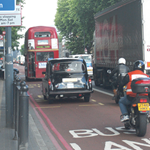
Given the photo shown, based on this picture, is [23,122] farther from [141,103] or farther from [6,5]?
Result: [6,5]

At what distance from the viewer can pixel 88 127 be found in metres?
8.84

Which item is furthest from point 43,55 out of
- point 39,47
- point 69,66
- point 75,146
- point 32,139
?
point 75,146

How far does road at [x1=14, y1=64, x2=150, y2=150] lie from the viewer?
274 inches

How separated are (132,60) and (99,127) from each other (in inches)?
254

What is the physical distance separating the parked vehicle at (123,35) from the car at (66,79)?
2.31 m

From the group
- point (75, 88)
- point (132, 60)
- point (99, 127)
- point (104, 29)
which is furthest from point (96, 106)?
point (104, 29)

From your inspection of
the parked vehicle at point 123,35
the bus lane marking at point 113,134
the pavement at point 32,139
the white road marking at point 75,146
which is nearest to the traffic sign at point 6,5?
the pavement at point 32,139

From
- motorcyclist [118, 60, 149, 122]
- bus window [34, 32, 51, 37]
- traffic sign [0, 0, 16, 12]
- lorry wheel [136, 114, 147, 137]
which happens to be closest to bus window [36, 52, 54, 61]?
bus window [34, 32, 51, 37]

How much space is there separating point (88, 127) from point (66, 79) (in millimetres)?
4823

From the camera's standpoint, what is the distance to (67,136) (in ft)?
25.8

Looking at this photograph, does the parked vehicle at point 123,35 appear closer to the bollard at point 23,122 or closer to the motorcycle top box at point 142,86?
the motorcycle top box at point 142,86

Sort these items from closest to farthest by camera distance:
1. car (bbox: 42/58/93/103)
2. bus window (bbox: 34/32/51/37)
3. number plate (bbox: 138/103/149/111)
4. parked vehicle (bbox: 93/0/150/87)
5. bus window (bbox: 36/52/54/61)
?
number plate (bbox: 138/103/149/111)
car (bbox: 42/58/93/103)
parked vehicle (bbox: 93/0/150/87)
bus window (bbox: 34/32/51/37)
bus window (bbox: 36/52/54/61)

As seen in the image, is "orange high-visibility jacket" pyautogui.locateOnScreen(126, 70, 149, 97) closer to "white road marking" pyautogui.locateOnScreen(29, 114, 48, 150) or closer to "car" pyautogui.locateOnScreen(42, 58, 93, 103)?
Result: "white road marking" pyautogui.locateOnScreen(29, 114, 48, 150)

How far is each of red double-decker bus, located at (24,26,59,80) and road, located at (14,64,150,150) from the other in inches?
613
